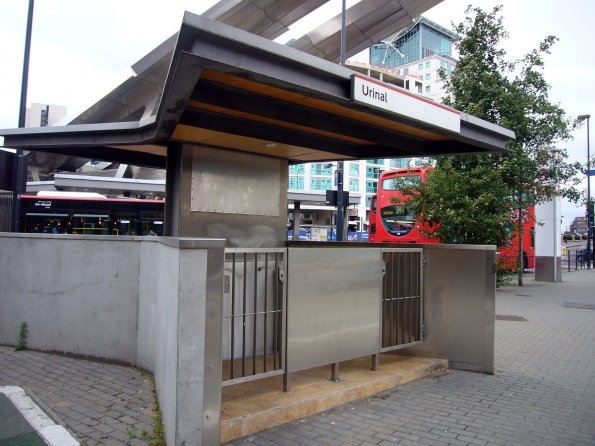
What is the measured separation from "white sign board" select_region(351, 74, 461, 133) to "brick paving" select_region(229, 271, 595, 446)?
2942 mm

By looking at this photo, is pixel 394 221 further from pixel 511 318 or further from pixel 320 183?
pixel 320 183

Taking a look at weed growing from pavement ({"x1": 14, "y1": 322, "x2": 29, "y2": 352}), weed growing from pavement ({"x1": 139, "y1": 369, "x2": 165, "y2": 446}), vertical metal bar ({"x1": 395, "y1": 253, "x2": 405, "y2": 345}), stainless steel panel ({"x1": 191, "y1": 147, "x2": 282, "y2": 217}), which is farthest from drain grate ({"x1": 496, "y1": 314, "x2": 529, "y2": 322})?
weed growing from pavement ({"x1": 14, "y1": 322, "x2": 29, "y2": 352})

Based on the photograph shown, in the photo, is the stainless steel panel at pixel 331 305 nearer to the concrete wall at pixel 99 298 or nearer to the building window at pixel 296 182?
the concrete wall at pixel 99 298

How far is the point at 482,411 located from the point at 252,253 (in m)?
2.72

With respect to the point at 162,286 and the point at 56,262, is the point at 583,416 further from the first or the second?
the point at 56,262

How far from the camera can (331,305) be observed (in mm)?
4859

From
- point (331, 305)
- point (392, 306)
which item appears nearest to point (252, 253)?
point (331, 305)

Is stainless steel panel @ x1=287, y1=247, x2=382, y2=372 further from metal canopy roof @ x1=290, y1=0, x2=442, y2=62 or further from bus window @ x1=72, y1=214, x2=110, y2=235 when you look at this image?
metal canopy roof @ x1=290, y1=0, x2=442, y2=62

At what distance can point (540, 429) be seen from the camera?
423cm

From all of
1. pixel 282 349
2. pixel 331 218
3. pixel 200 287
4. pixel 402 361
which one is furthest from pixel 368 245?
pixel 331 218

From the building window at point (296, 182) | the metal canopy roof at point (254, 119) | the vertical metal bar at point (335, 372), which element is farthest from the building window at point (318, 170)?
the vertical metal bar at point (335, 372)

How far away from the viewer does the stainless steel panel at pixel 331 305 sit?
4.55 m

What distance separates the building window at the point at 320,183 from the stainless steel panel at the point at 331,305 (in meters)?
80.9

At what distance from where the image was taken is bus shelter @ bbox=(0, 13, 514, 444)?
11.4ft
